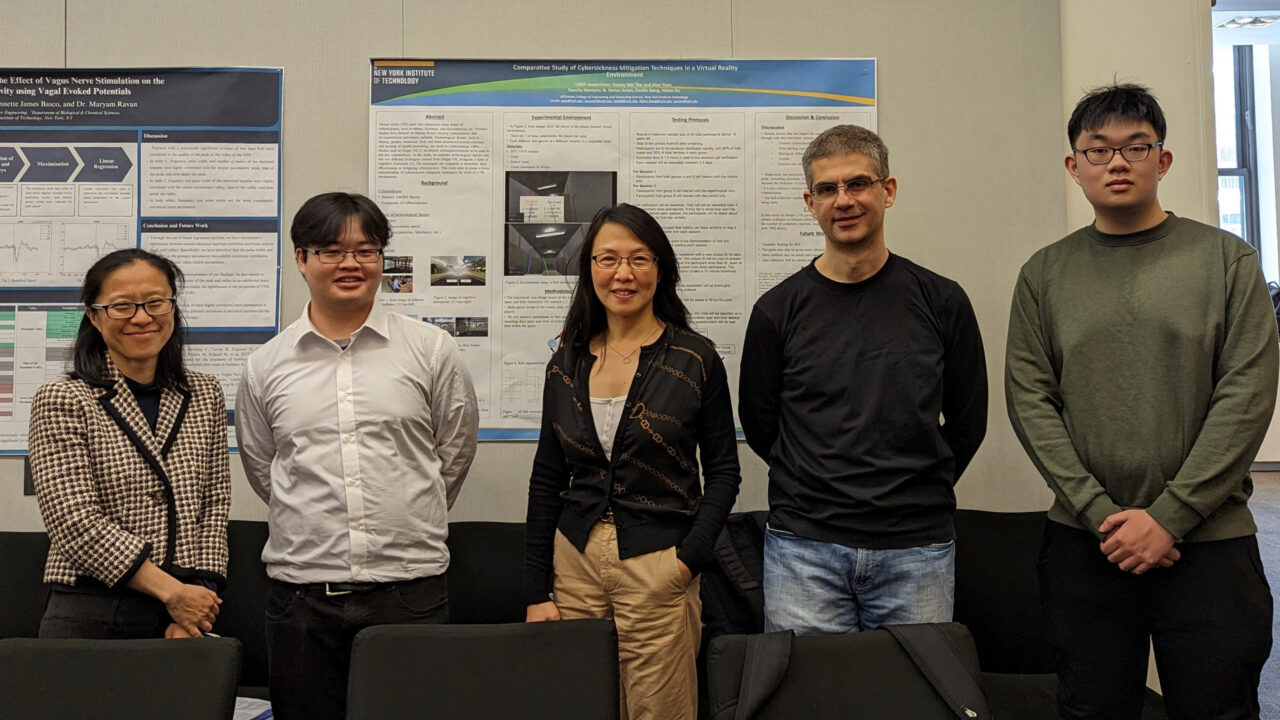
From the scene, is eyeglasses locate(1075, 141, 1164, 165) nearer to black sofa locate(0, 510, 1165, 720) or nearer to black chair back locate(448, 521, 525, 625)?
black sofa locate(0, 510, 1165, 720)

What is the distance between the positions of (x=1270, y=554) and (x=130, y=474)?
470 centimetres

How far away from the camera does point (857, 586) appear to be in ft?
5.51

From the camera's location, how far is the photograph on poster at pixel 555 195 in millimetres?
2631

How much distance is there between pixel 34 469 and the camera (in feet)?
5.28

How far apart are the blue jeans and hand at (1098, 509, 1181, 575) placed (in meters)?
0.31

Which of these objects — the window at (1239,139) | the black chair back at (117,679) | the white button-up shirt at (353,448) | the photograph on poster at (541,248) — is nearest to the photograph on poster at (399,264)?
the photograph on poster at (541,248)

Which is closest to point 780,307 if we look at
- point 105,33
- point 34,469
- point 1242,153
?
point 34,469

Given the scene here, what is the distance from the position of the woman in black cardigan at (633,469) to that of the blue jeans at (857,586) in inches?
7.3

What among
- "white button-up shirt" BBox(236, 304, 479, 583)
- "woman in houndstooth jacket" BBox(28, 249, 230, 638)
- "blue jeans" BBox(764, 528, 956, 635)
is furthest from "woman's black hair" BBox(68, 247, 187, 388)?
"blue jeans" BBox(764, 528, 956, 635)

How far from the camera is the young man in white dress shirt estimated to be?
1.67 m

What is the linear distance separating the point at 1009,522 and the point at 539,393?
1.52 metres

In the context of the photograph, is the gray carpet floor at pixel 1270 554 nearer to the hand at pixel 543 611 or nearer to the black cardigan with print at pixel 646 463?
the black cardigan with print at pixel 646 463

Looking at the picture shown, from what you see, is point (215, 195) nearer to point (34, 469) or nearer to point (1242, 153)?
point (34, 469)

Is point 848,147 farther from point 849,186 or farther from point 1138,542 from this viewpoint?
point 1138,542
